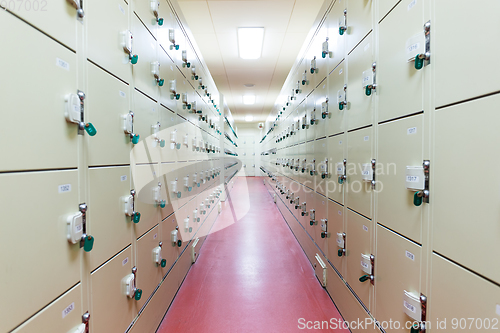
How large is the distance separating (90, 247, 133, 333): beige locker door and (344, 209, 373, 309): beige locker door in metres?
1.47

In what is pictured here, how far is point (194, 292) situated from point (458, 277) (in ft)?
6.90

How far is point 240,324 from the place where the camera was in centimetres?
192

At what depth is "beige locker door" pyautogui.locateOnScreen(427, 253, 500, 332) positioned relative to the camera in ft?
2.67

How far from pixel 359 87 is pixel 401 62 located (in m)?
0.48

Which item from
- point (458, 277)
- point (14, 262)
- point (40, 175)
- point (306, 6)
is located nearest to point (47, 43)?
point (40, 175)

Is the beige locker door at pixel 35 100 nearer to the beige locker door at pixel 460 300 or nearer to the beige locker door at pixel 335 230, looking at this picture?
the beige locker door at pixel 460 300

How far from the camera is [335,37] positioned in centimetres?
218

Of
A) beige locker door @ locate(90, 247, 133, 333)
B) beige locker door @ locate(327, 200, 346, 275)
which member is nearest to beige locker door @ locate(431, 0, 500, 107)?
beige locker door @ locate(327, 200, 346, 275)

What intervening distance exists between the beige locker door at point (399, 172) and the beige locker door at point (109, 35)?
1492 millimetres

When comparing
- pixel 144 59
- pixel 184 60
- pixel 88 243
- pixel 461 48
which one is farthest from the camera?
pixel 184 60

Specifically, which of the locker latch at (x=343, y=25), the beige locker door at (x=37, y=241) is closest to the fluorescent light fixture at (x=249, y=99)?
the locker latch at (x=343, y=25)

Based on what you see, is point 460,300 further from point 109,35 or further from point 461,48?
point 109,35

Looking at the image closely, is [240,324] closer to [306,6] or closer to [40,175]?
[40,175]

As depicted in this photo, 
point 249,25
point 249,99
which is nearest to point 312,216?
point 249,25
